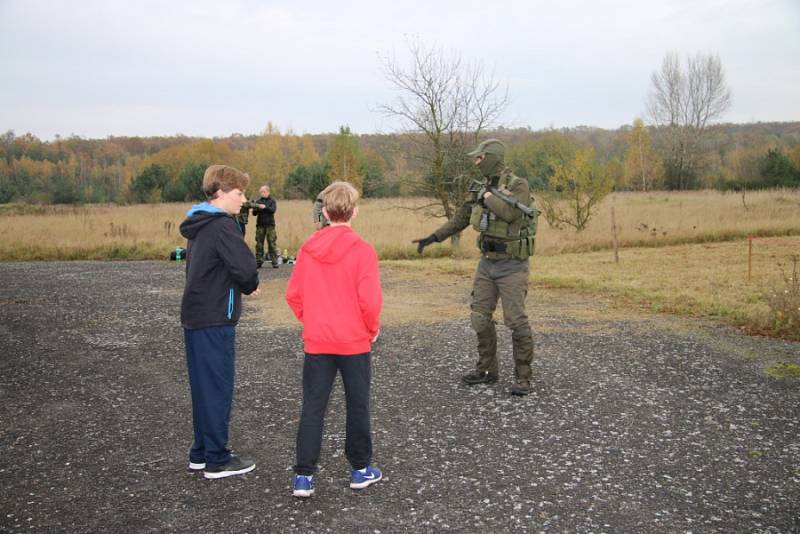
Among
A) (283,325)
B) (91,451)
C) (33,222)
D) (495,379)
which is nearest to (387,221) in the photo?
(33,222)

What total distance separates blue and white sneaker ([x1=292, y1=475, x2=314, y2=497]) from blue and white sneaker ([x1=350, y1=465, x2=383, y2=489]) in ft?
0.89

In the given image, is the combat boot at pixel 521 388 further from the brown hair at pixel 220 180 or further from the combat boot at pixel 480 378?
the brown hair at pixel 220 180

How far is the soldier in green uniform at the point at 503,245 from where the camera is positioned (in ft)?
19.1

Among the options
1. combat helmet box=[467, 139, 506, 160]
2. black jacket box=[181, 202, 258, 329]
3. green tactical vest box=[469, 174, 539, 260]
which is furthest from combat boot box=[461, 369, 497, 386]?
black jacket box=[181, 202, 258, 329]

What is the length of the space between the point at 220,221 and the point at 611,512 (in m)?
2.86

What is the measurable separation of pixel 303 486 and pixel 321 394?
0.55 meters

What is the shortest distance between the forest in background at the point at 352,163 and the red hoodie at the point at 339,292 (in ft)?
47.0

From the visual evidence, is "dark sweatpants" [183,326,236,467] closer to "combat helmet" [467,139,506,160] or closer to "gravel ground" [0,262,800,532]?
"gravel ground" [0,262,800,532]

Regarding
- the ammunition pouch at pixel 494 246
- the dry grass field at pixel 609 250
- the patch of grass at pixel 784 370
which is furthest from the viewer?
the dry grass field at pixel 609 250

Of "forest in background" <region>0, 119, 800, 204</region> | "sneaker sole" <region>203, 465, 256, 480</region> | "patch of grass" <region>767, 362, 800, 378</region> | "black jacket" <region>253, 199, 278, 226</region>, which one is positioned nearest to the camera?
"sneaker sole" <region>203, 465, 256, 480</region>

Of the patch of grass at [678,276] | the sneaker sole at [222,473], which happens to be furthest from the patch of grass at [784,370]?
the sneaker sole at [222,473]

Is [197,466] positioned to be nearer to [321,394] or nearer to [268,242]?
[321,394]

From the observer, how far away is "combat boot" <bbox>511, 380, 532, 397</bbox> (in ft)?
19.2

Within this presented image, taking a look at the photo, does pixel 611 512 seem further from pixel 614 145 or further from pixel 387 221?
pixel 614 145
